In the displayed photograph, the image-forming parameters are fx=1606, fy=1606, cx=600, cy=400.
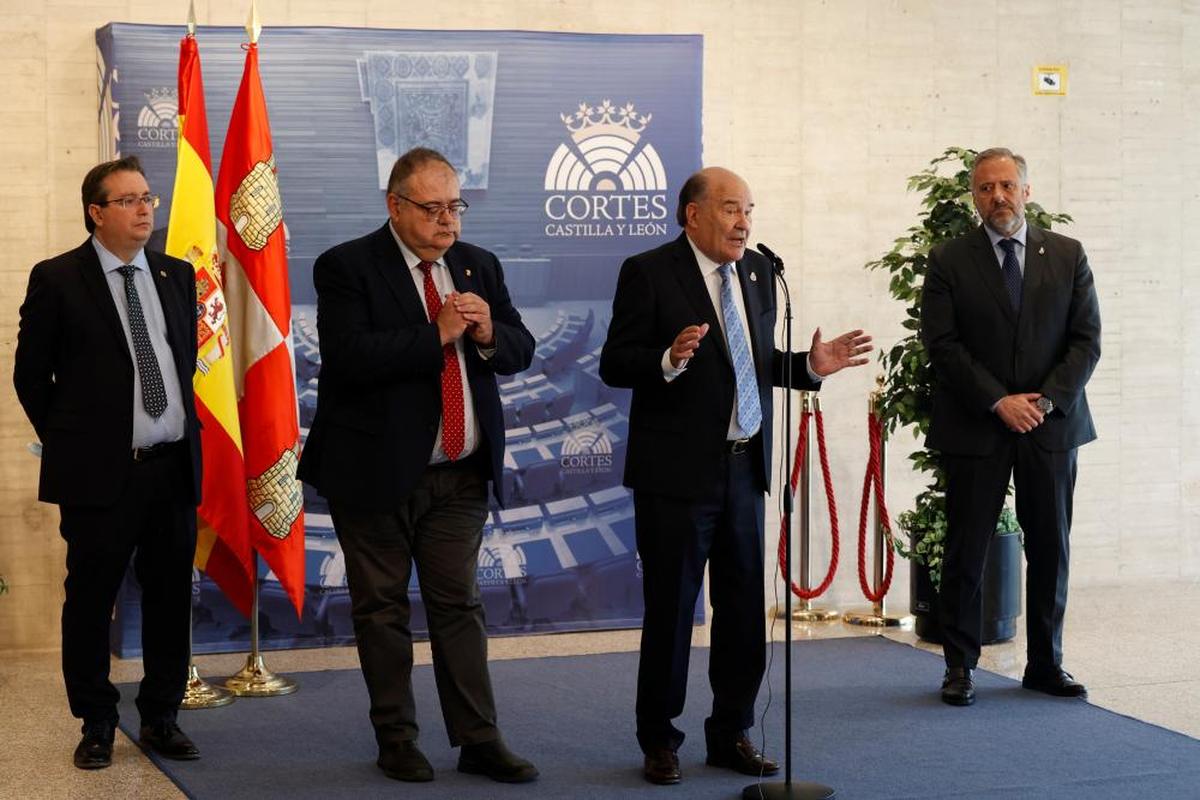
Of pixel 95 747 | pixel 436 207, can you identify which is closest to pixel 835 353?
pixel 436 207

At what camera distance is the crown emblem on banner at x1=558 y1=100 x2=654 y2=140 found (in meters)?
6.91

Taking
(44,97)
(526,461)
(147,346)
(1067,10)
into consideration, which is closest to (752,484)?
(147,346)

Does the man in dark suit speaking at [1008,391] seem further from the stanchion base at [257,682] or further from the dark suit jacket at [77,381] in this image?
the dark suit jacket at [77,381]

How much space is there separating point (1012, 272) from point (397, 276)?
231 centimetres

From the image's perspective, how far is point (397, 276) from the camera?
4562 millimetres

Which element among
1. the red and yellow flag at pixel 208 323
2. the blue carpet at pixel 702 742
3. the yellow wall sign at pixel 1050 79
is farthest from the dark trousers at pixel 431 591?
the yellow wall sign at pixel 1050 79

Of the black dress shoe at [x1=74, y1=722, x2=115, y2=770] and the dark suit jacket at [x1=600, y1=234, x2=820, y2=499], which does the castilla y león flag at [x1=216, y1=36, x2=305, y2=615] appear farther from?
the dark suit jacket at [x1=600, y1=234, x2=820, y2=499]

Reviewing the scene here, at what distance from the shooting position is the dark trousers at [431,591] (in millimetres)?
4570

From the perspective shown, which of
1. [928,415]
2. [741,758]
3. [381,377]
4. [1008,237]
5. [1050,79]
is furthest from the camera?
[1050,79]

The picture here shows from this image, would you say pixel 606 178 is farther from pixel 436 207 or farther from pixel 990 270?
pixel 436 207

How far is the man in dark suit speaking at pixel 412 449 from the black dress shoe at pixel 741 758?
0.58 meters

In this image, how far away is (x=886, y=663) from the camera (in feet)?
20.6

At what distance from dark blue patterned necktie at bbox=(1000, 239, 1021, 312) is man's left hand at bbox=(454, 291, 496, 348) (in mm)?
2111

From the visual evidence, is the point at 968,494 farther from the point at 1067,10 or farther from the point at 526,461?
the point at 1067,10
